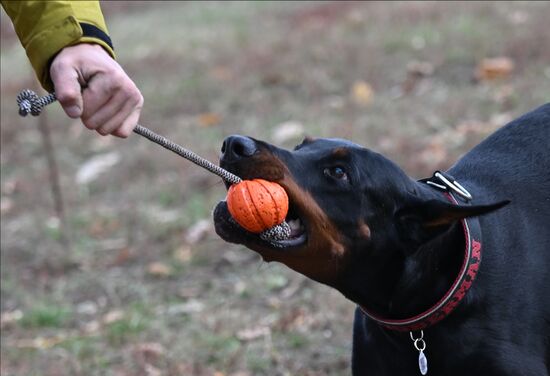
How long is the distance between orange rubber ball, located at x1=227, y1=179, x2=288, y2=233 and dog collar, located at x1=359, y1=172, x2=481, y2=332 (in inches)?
24.3

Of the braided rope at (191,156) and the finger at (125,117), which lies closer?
the finger at (125,117)

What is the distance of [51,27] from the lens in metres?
2.58

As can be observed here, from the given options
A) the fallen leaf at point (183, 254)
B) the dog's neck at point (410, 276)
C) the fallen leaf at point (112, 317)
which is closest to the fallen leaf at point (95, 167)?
the fallen leaf at point (183, 254)

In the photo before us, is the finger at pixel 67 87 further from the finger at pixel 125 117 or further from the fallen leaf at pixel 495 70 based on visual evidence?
the fallen leaf at pixel 495 70

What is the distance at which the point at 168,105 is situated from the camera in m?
10.3

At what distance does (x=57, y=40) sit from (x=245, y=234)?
2.98 ft

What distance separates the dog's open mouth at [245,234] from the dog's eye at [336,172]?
0.21 meters

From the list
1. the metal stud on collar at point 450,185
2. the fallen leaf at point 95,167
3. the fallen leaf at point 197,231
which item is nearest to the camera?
the metal stud on collar at point 450,185

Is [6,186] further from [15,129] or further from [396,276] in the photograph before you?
[396,276]

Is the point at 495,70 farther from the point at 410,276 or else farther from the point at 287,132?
the point at 410,276

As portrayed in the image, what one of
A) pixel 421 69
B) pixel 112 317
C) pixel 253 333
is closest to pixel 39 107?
pixel 253 333

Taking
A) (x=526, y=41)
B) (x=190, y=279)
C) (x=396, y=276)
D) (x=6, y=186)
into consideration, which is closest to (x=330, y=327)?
(x=190, y=279)

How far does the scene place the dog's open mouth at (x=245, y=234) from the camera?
304 cm

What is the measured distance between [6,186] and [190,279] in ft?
10.6
